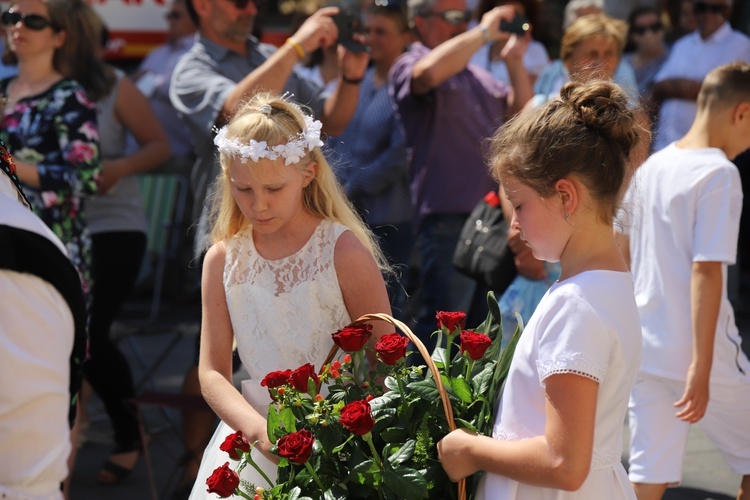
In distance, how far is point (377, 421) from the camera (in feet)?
7.45

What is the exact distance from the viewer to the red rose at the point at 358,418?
2.13 metres

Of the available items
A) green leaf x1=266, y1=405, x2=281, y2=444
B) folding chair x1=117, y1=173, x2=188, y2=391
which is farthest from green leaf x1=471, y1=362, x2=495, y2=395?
folding chair x1=117, y1=173, x2=188, y2=391

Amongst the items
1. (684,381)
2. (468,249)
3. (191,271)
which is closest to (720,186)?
(684,381)

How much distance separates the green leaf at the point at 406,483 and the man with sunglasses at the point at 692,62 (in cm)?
495

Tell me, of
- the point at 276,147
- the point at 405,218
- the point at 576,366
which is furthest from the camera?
the point at 405,218

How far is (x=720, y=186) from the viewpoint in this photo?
139 inches

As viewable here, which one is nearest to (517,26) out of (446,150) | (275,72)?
(446,150)

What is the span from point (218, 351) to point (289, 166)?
56 centimetres

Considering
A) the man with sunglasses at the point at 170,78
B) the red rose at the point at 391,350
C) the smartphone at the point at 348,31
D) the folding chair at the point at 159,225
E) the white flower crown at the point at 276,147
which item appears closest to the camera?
the red rose at the point at 391,350

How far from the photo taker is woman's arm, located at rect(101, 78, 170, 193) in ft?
16.3

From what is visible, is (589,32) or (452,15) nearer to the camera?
(589,32)

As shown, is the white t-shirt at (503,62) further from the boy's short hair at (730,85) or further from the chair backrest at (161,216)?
the boy's short hair at (730,85)

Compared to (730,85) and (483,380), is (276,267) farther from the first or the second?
(730,85)

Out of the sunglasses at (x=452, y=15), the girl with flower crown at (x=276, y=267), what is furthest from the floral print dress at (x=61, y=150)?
the sunglasses at (x=452, y=15)
